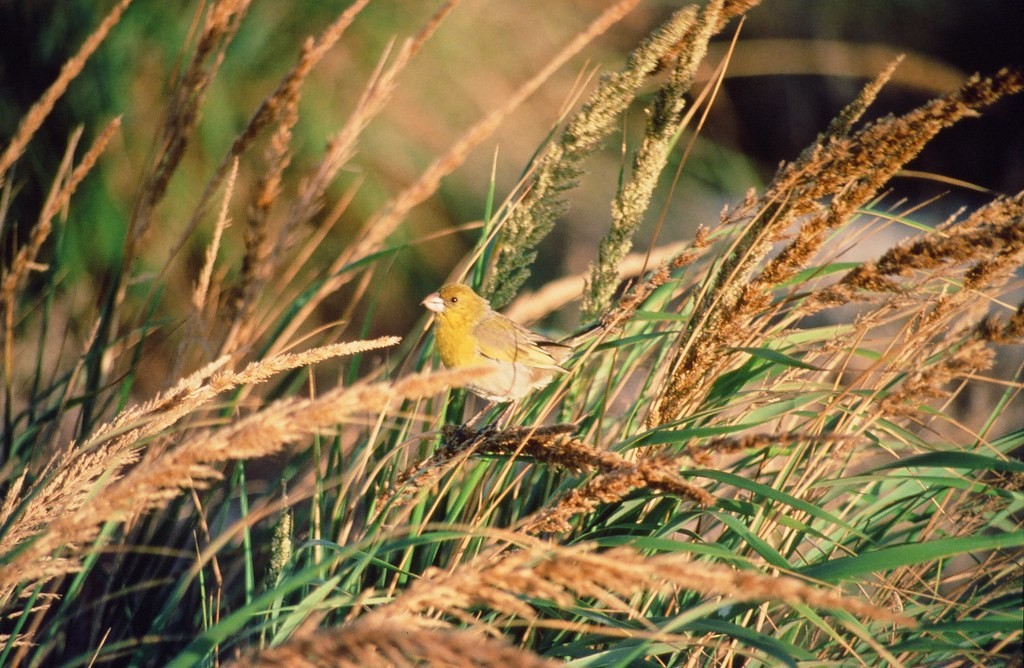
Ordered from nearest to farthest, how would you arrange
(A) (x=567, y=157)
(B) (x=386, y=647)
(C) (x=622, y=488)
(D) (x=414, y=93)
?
(B) (x=386, y=647) → (C) (x=622, y=488) → (A) (x=567, y=157) → (D) (x=414, y=93)

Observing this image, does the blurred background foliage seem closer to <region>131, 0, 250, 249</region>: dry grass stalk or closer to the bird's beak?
the bird's beak

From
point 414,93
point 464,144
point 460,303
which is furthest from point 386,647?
point 414,93

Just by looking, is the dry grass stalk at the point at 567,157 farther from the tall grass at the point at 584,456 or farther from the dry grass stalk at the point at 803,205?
the dry grass stalk at the point at 803,205

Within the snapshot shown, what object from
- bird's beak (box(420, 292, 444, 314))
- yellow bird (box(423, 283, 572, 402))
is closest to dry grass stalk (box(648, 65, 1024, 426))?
yellow bird (box(423, 283, 572, 402))

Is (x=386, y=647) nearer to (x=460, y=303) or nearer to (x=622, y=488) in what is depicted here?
(x=622, y=488)

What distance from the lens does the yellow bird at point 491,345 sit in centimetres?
192

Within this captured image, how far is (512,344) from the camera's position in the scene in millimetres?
2273

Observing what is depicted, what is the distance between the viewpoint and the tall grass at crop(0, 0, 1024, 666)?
34.7 inches

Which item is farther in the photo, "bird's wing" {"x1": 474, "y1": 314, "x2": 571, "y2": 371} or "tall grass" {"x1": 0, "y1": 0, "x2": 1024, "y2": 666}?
"bird's wing" {"x1": 474, "y1": 314, "x2": 571, "y2": 371}

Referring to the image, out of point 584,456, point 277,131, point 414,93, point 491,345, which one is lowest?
point 491,345

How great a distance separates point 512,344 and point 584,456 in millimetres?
1154

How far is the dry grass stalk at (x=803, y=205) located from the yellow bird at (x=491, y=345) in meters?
0.44

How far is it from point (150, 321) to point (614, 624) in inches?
49.3

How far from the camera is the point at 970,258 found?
1.12 metres
